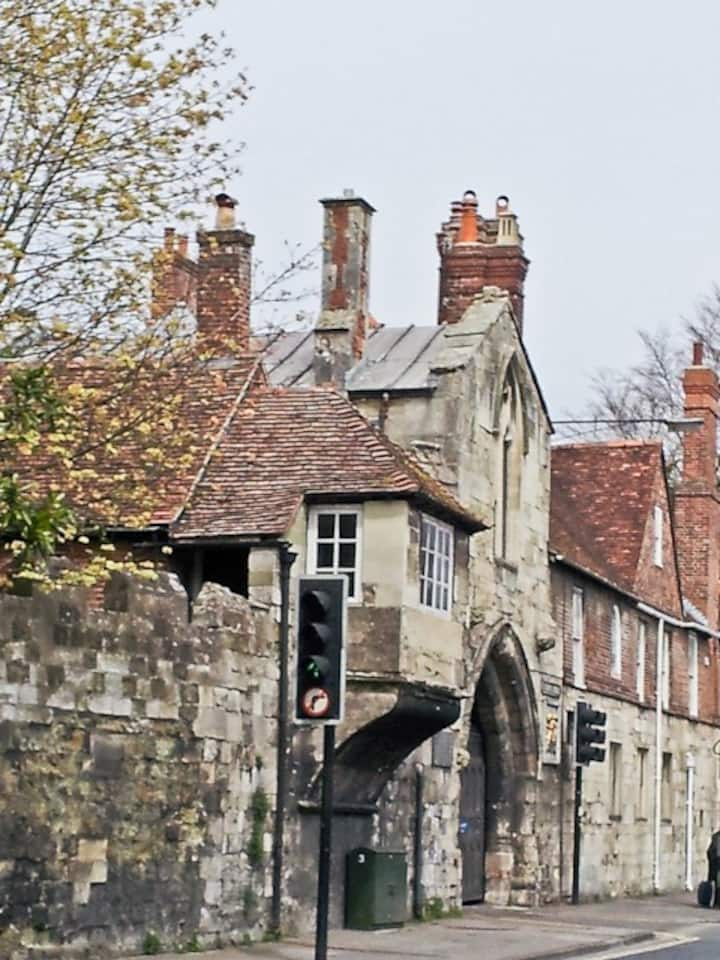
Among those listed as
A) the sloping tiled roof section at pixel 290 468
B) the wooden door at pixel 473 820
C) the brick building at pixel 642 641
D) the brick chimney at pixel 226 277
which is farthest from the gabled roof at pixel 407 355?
the wooden door at pixel 473 820

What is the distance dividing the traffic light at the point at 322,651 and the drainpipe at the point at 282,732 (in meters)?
6.75

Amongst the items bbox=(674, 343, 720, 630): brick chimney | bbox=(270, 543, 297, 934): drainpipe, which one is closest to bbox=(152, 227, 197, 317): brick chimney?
bbox=(270, 543, 297, 934): drainpipe

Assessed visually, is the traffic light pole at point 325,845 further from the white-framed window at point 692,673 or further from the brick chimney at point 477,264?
the white-framed window at point 692,673

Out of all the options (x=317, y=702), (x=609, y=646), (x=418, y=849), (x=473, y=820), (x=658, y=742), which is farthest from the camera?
(x=658, y=742)

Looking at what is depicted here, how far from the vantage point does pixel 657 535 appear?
134ft

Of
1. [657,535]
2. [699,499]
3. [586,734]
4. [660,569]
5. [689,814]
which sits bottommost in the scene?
[689,814]

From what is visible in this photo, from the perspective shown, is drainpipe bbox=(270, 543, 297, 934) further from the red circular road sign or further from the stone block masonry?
the red circular road sign

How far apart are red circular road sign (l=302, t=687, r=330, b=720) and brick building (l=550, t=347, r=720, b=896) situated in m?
17.1

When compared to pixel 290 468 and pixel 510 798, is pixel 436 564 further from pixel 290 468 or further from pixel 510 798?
pixel 510 798

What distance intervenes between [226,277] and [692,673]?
20169mm

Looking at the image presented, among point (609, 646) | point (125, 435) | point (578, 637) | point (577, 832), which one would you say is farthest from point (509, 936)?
point (609, 646)

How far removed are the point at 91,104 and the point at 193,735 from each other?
24.4 feet

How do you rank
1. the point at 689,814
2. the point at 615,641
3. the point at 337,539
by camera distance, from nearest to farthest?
the point at 337,539 < the point at 615,641 < the point at 689,814

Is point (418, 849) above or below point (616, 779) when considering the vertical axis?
below
